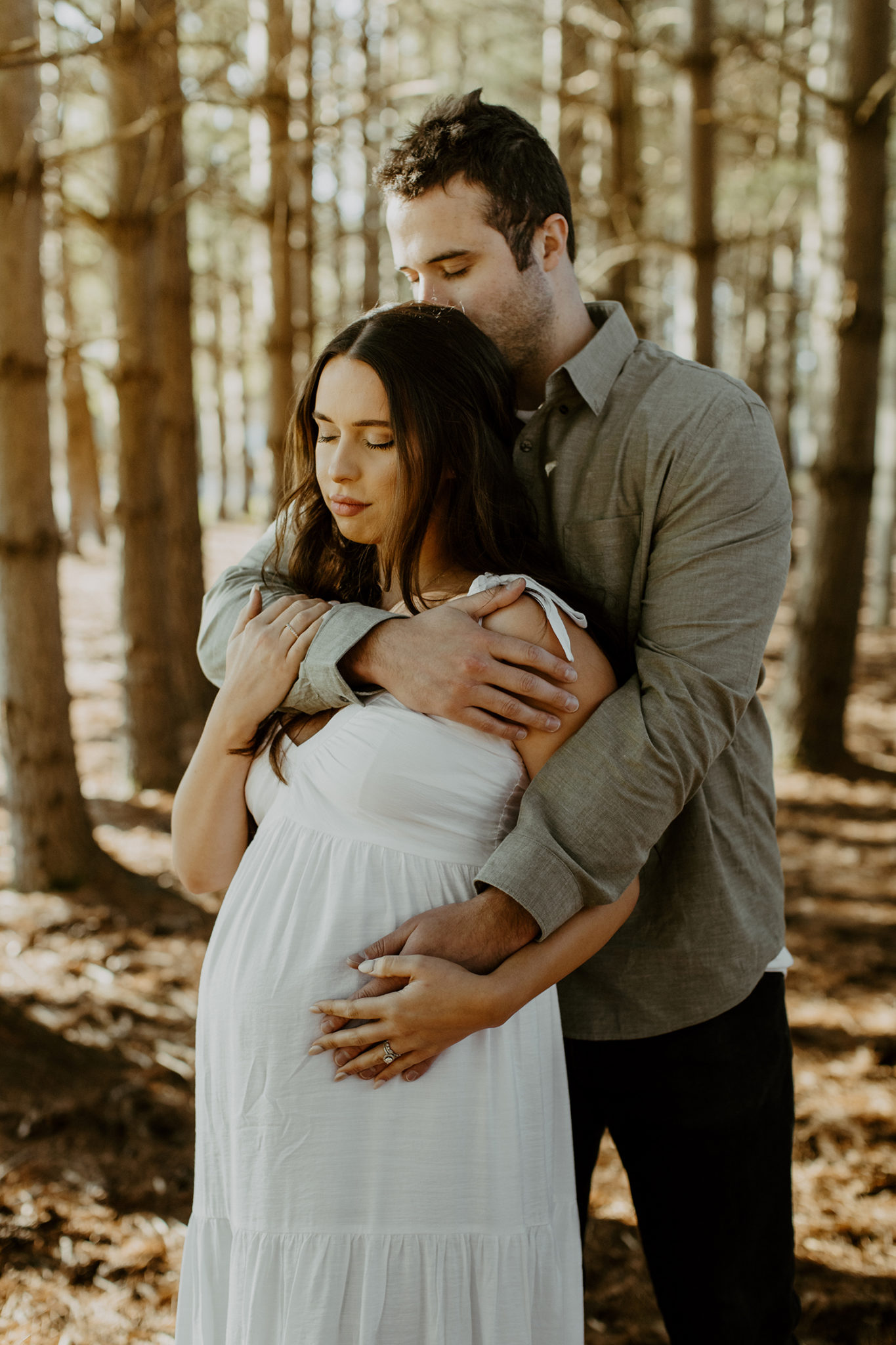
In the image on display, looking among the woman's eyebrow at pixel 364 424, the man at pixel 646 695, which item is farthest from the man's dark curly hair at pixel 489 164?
the woman's eyebrow at pixel 364 424

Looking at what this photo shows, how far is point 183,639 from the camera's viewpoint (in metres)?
7.73

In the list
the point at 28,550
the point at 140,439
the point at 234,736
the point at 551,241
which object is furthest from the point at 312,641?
the point at 140,439

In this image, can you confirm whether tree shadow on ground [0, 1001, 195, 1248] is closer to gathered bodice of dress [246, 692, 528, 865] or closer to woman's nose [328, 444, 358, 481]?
gathered bodice of dress [246, 692, 528, 865]

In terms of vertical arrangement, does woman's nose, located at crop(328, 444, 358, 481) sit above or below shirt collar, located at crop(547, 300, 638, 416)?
below

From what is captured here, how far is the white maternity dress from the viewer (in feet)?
4.95

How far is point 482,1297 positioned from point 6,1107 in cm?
209

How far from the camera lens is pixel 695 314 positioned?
6684 mm

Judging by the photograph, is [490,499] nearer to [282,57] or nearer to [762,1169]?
[762,1169]

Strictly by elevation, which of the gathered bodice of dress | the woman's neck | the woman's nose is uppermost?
the woman's nose

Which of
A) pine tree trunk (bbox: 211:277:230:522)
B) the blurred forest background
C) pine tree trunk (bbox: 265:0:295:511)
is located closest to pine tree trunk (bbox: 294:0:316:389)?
the blurred forest background

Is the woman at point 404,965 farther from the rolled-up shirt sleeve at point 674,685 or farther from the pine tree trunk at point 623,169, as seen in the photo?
the pine tree trunk at point 623,169

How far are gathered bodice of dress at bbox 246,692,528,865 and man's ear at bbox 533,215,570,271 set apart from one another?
916 millimetres

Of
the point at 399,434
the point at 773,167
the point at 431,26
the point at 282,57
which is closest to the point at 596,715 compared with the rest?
the point at 399,434

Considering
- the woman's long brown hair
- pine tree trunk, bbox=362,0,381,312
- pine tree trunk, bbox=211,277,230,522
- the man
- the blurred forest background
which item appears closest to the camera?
the man
